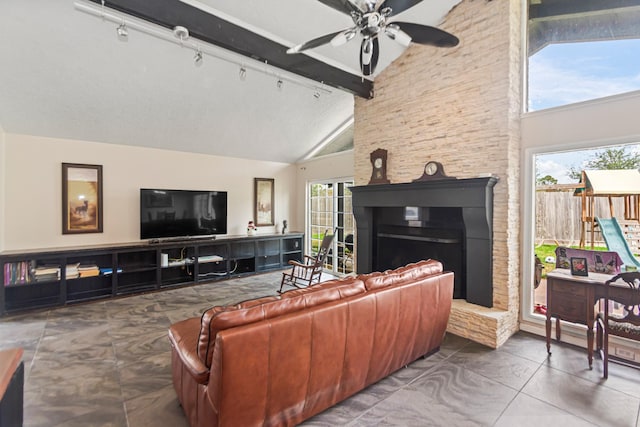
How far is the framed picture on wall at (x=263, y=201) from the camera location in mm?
6578

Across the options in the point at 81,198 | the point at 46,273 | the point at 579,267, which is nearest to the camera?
the point at 579,267

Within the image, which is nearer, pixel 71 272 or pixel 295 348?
pixel 295 348

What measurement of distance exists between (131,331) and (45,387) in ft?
3.48

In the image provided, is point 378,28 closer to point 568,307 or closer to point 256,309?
point 256,309

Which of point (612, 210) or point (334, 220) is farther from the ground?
point (612, 210)

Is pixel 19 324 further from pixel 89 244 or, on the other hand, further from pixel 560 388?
pixel 560 388

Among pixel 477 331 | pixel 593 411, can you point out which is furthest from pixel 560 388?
pixel 477 331

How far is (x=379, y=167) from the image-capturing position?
4492 millimetres

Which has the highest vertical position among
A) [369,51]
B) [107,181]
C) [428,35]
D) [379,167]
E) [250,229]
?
[428,35]

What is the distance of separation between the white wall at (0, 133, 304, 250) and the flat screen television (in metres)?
0.32

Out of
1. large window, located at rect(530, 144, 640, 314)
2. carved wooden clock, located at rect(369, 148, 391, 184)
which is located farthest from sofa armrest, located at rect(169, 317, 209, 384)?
large window, located at rect(530, 144, 640, 314)

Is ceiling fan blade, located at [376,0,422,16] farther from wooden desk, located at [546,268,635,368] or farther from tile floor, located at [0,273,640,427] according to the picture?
tile floor, located at [0,273,640,427]

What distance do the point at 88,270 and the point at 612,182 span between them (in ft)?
21.3

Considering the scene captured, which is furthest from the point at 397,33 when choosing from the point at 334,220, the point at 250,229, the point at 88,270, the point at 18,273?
the point at 18,273
